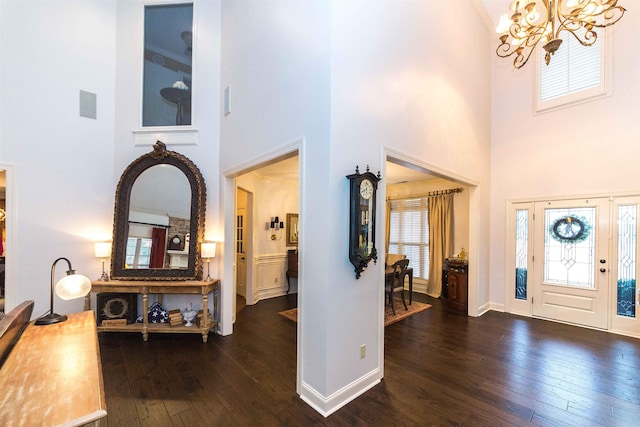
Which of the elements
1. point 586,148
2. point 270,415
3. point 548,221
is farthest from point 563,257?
point 270,415

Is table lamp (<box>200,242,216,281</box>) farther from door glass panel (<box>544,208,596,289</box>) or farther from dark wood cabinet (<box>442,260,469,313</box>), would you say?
door glass panel (<box>544,208,596,289</box>)

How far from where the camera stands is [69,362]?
1.45 meters

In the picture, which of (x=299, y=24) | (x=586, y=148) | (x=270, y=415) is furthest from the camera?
(x=586, y=148)

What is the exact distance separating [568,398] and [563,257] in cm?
273

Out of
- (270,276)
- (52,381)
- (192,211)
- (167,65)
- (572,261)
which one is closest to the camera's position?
(52,381)

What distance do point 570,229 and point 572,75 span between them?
8.02 ft

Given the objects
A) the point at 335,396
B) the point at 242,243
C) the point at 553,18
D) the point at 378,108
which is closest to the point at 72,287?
the point at 335,396

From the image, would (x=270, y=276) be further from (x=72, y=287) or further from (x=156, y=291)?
(x=72, y=287)

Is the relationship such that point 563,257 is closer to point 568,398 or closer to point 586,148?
point 586,148

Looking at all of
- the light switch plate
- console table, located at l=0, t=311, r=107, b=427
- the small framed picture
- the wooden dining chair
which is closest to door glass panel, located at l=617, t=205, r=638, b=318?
the wooden dining chair

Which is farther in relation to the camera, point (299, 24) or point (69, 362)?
point (299, 24)

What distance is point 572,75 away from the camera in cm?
432

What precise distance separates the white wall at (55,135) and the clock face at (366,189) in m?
3.71

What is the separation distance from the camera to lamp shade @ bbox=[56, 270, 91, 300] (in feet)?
6.39
